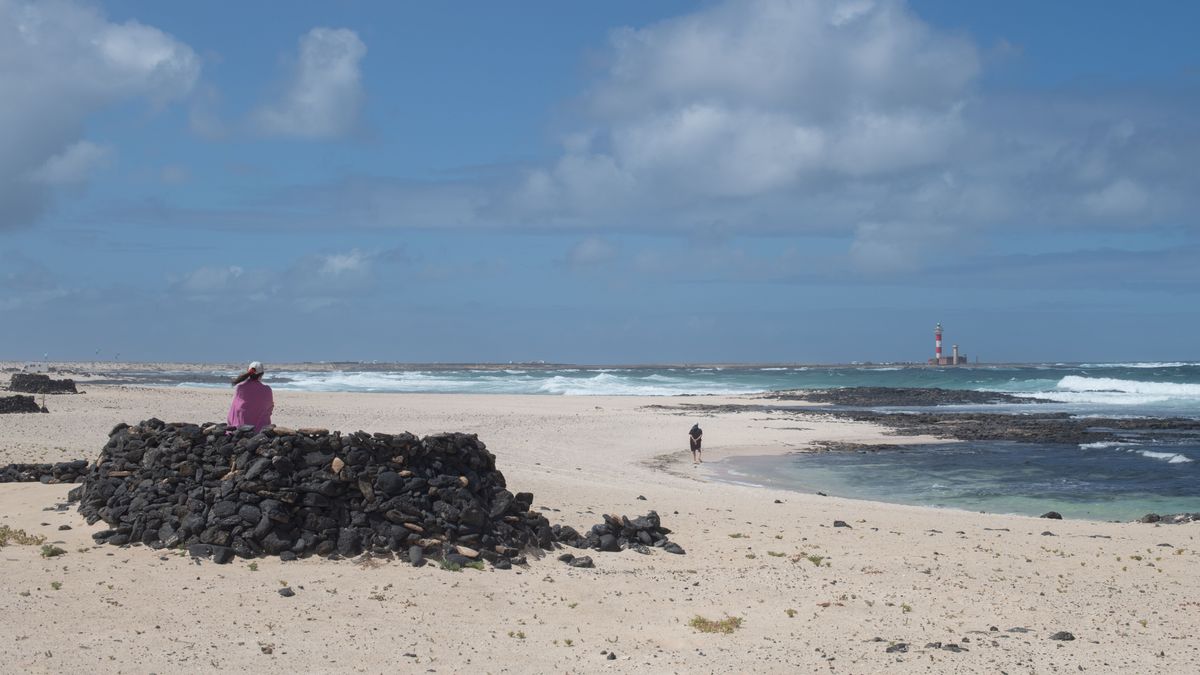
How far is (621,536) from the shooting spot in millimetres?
12977

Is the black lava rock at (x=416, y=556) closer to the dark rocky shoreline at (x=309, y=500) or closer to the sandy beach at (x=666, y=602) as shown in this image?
the dark rocky shoreline at (x=309, y=500)

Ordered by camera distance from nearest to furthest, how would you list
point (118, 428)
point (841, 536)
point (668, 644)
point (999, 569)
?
point (668, 644)
point (999, 569)
point (118, 428)
point (841, 536)

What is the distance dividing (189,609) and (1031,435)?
32414 millimetres

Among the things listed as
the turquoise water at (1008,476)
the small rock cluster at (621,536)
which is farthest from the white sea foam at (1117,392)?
the small rock cluster at (621,536)

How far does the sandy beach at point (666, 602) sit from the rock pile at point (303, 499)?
12.0 inches

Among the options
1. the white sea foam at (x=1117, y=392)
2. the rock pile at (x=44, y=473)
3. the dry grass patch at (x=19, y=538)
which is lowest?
the white sea foam at (x=1117, y=392)

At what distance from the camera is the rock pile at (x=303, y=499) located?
10953 mm

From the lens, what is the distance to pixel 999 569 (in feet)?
39.7

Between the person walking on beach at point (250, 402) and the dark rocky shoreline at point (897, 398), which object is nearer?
the person walking on beach at point (250, 402)

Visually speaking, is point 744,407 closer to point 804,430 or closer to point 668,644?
point 804,430

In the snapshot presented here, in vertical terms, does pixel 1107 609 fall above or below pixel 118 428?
below

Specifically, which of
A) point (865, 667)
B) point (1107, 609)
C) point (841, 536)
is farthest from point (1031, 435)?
point (865, 667)

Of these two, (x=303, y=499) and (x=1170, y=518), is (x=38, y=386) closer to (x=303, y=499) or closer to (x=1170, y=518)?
(x=303, y=499)

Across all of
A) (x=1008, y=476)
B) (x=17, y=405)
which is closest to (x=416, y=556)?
(x=1008, y=476)
